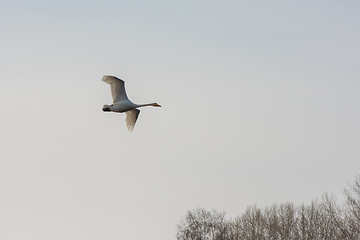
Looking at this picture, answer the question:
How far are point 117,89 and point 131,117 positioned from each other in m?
2.39

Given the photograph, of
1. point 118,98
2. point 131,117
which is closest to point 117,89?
point 118,98

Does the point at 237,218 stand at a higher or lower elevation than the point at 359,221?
higher

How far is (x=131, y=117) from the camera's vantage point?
36.2 m

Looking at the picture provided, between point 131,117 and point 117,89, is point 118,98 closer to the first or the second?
point 117,89

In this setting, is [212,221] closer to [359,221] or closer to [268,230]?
[268,230]

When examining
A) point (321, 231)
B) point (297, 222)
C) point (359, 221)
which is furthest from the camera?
point (297, 222)

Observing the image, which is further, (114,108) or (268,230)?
(268,230)

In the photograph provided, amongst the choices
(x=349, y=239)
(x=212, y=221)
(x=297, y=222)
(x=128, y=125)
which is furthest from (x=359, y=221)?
(x=212, y=221)

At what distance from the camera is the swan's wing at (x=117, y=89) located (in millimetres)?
34156

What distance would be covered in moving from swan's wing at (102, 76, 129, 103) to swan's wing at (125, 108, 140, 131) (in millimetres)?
2095

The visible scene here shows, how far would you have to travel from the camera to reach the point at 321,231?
185 feet

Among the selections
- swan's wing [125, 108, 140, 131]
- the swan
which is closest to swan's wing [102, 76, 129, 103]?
the swan

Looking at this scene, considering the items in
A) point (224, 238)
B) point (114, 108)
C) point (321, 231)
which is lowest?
point (114, 108)

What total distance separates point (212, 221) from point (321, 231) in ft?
64.9
